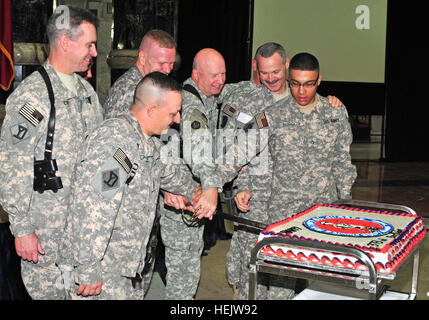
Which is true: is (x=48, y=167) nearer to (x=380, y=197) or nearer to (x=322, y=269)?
(x=322, y=269)

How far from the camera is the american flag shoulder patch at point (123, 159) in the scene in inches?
83.4

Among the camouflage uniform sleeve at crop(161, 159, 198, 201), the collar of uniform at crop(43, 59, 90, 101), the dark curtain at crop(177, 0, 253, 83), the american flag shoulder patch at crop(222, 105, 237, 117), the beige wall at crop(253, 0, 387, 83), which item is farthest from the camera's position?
the beige wall at crop(253, 0, 387, 83)

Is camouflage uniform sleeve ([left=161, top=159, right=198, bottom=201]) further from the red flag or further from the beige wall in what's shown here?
the beige wall

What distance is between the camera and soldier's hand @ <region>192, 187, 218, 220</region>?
2.74m

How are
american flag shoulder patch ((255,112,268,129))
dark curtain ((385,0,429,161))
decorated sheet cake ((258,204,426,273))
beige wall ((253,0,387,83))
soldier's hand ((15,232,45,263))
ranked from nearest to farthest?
decorated sheet cake ((258,204,426,273)), soldier's hand ((15,232,45,263)), american flag shoulder patch ((255,112,268,129)), beige wall ((253,0,387,83)), dark curtain ((385,0,429,161))

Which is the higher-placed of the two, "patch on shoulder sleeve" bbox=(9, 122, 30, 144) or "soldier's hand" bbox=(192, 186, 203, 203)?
"patch on shoulder sleeve" bbox=(9, 122, 30, 144)

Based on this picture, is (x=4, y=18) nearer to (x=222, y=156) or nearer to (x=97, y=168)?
(x=222, y=156)

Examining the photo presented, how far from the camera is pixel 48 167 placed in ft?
7.98

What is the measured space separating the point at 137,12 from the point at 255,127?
4.82m

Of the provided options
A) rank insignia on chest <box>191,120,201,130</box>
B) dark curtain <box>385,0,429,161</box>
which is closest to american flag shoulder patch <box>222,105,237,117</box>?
rank insignia on chest <box>191,120,201,130</box>

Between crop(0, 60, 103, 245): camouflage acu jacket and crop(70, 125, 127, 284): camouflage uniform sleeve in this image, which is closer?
crop(70, 125, 127, 284): camouflage uniform sleeve

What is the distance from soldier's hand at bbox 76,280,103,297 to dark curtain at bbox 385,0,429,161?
857cm

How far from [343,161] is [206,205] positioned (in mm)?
940

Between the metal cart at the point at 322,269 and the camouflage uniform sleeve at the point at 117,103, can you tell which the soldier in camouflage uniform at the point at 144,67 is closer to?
the camouflage uniform sleeve at the point at 117,103
